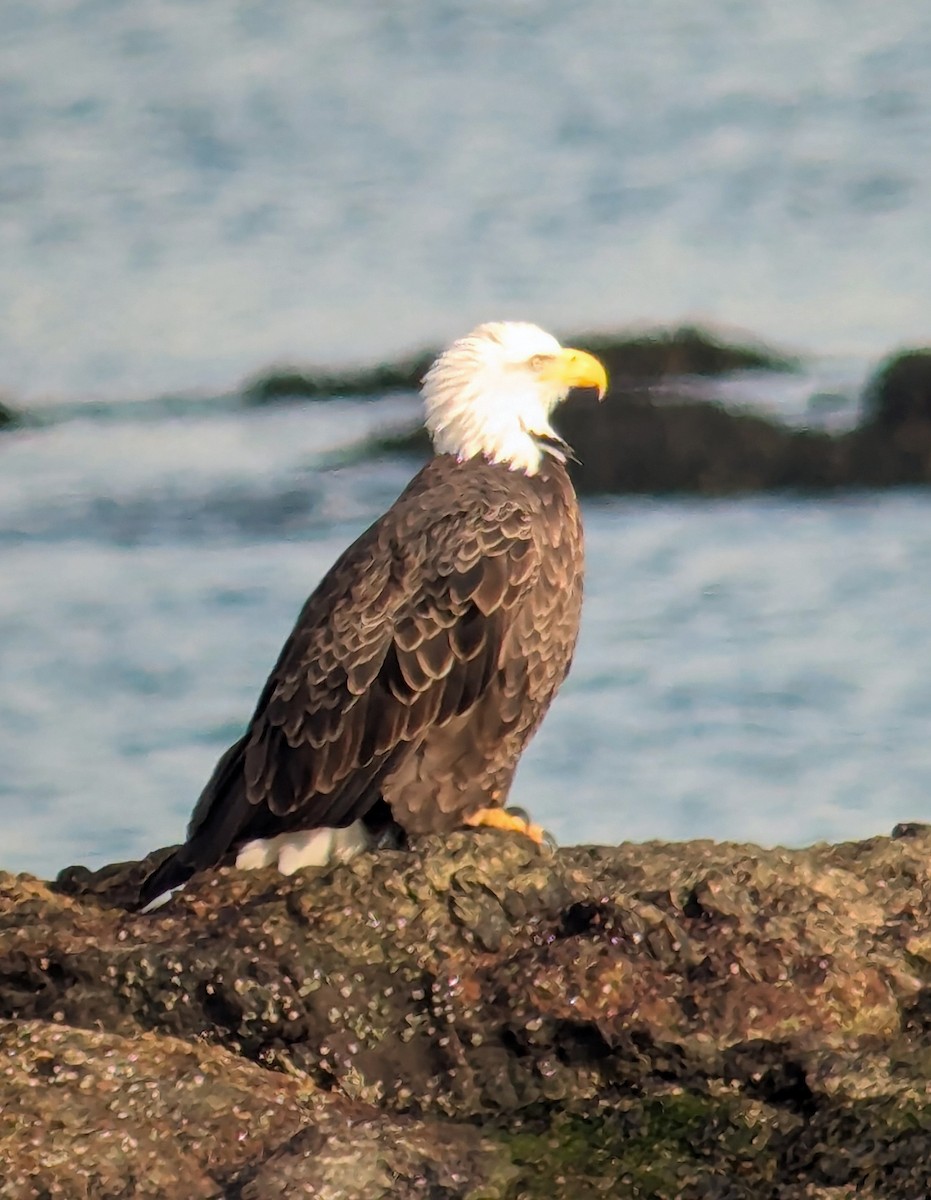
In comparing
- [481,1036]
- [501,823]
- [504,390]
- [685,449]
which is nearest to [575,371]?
[504,390]

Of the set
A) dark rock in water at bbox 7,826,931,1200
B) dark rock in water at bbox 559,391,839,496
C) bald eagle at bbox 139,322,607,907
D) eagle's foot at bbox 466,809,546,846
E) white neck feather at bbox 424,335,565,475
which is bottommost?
dark rock in water at bbox 7,826,931,1200

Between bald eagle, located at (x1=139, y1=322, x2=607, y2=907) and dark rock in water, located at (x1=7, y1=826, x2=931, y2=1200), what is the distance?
0.59 metres

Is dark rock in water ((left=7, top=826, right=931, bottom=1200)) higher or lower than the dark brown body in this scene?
lower

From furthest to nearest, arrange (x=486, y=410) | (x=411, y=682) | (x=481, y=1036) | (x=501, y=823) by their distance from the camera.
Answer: (x=486, y=410) < (x=501, y=823) < (x=411, y=682) < (x=481, y=1036)

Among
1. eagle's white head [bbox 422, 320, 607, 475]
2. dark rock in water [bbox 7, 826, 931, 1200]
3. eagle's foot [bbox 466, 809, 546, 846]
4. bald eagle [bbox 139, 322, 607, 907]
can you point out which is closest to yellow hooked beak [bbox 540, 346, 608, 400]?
eagle's white head [bbox 422, 320, 607, 475]

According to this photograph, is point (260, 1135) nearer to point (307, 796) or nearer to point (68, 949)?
point (68, 949)

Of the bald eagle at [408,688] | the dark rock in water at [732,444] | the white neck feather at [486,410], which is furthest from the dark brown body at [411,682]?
the dark rock in water at [732,444]

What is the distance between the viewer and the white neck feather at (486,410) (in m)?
5.71

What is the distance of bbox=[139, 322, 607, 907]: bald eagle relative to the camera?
5.25 meters

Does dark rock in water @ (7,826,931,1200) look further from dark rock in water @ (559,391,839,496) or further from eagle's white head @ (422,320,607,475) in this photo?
dark rock in water @ (559,391,839,496)

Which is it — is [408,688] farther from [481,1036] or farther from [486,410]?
[481,1036]

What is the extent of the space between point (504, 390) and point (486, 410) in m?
0.10

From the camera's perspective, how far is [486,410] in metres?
5.73

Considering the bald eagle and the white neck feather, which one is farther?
the white neck feather
